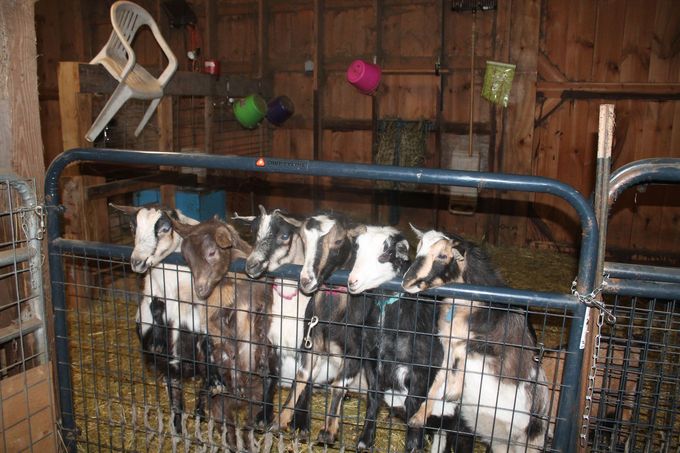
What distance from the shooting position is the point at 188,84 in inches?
257

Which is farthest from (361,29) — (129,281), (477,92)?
(129,281)

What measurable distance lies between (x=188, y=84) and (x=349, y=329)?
448cm

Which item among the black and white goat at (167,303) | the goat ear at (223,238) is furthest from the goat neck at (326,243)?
the black and white goat at (167,303)

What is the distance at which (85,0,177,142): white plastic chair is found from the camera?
15.5ft

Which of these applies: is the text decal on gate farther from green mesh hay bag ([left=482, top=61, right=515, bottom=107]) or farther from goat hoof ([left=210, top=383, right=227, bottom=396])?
green mesh hay bag ([left=482, top=61, right=515, bottom=107])

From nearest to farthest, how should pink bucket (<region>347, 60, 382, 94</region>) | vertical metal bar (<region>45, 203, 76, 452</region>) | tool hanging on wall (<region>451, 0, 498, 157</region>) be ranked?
1. vertical metal bar (<region>45, 203, 76, 452</region>)
2. tool hanging on wall (<region>451, 0, 498, 157</region>)
3. pink bucket (<region>347, 60, 382, 94</region>)

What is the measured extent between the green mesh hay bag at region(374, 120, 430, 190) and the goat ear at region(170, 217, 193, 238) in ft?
15.8

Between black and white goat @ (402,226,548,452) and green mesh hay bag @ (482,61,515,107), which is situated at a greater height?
green mesh hay bag @ (482,61,515,107)

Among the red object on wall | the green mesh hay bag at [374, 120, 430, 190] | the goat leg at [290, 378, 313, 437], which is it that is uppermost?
the red object on wall

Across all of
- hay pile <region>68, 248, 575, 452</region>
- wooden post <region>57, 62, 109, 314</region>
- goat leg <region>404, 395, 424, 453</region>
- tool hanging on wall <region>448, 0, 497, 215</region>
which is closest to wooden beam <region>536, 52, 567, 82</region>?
tool hanging on wall <region>448, 0, 497, 215</region>

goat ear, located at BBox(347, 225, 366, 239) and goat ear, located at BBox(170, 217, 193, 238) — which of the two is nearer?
goat ear, located at BBox(347, 225, 366, 239)

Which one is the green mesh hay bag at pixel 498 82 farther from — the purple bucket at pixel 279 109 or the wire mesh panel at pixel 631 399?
the wire mesh panel at pixel 631 399

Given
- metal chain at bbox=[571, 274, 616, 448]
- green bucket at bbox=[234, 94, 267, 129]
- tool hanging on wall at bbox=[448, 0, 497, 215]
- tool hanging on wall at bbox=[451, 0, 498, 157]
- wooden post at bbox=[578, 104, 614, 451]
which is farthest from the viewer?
green bucket at bbox=[234, 94, 267, 129]

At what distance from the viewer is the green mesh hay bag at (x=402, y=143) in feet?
25.7
